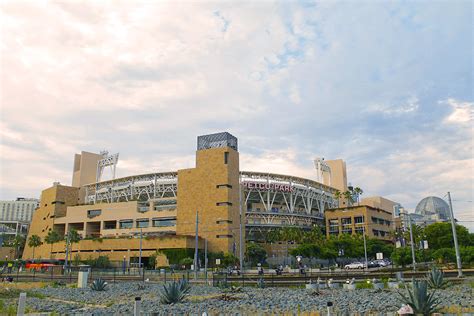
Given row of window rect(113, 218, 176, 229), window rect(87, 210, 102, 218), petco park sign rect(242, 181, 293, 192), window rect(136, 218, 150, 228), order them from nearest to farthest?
row of window rect(113, 218, 176, 229), window rect(136, 218, 150, 228), petco park sign rect(242, 181, 293, 192), window rect(87, 210, 102, 218)

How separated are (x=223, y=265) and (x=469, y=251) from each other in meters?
50.7

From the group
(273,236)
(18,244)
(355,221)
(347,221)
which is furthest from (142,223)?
(355,221)

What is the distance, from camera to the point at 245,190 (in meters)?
130

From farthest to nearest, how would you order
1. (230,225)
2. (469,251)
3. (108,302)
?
(230,225), (469,251), (108,302)

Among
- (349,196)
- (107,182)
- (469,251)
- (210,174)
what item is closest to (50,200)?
(107,182)

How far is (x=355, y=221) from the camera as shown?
456 ft

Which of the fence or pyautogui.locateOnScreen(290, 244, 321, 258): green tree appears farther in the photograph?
pyautogui.locateOnScreen(290, 244, 321, 258): green tree

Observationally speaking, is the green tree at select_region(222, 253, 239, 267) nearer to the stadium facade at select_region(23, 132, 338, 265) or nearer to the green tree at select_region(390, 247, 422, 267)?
the stadium facade at select_region(23, 132, 338, 265)

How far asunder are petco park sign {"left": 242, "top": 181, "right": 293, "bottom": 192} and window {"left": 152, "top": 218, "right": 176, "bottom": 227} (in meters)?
24.1

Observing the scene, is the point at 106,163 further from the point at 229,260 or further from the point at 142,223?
the point at 229,260

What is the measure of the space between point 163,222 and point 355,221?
63.0 m

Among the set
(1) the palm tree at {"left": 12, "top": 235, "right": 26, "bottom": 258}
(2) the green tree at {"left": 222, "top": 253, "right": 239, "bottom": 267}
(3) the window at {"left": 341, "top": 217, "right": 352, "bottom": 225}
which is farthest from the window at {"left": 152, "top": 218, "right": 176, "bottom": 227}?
(3) the window at {"left": 341, "top": 217, "right": 352, "bottom": 225}

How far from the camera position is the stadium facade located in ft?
350

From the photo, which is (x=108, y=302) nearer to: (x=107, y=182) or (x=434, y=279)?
(x=434, y=279)
